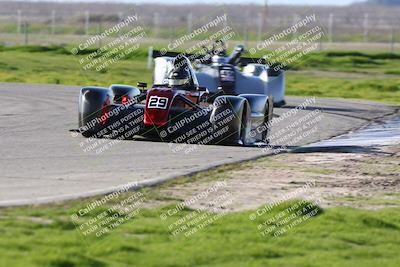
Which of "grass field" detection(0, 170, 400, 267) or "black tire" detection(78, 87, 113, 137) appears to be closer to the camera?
"grass field" detection(0, 170, 400, 267)

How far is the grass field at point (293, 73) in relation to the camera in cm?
3478

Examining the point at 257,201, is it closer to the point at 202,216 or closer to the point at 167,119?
the point at 202,216

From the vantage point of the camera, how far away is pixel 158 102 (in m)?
16.1

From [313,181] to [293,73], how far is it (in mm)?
30630

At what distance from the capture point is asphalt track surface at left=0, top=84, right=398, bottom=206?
446 inches

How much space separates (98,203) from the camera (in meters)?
10.3

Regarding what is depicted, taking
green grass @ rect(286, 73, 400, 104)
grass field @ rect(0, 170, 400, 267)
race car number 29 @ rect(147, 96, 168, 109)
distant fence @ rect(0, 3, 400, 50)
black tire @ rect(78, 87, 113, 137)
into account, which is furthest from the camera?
distant fence @ rect(0, 3, 400, 50)

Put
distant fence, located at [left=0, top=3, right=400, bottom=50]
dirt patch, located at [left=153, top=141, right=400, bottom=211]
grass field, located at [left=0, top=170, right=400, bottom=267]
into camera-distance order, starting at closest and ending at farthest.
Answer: grass field, located at [left=0, top=170, right=400, bottom=267]
dirt patch, located at [left=153, top=141, right=400, bottom=211]
distant fence, located at [left=0, top=3, right=400, bottom=50]

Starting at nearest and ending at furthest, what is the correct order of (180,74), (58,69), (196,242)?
(196,242) < (180,74) < (58,69)

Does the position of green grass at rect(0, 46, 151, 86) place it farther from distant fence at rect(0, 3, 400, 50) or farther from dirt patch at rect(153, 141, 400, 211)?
dirt patch at rect(153, 141, 400, 211)

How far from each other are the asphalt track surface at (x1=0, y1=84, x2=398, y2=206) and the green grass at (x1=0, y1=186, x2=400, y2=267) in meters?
0.96

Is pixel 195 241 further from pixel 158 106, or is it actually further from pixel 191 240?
pixel 158 106

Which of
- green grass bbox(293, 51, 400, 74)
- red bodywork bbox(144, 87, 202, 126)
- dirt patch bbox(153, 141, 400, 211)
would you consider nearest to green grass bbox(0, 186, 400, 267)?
dirt patch bbox(153, 141, 400, 211)

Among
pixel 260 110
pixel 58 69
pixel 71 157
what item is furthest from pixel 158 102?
pixel 58 69
